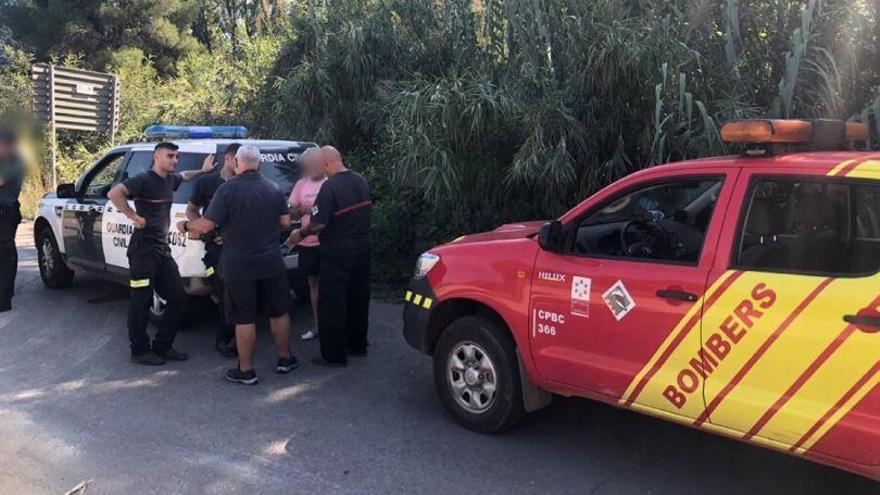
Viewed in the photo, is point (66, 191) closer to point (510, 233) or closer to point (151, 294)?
point (151, 294)

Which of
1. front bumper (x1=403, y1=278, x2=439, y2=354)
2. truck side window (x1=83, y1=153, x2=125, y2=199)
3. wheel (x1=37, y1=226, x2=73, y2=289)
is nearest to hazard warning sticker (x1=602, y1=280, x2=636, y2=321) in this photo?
front bumper (x1=403, y1=278, x2=439, y2=354)

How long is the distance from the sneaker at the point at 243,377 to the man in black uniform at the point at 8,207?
318 cm

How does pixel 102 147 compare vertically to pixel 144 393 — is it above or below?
above

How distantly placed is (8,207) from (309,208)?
305cm

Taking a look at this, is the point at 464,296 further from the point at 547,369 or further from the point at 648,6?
the point at 648,6

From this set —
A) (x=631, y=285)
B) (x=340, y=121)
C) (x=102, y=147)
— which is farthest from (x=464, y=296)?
(x=102, y=147)

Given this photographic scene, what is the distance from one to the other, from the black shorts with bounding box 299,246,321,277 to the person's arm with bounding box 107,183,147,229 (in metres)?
1.30

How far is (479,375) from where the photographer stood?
4.38m

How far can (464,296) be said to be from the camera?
437 cm

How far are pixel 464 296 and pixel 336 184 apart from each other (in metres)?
1.67

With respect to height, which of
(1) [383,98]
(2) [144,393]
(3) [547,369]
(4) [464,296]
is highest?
(1) [383,98]

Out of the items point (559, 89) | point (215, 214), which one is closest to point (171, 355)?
point (215, 214)

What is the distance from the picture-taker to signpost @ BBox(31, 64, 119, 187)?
13.4 m

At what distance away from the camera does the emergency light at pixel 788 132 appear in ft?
10.8
